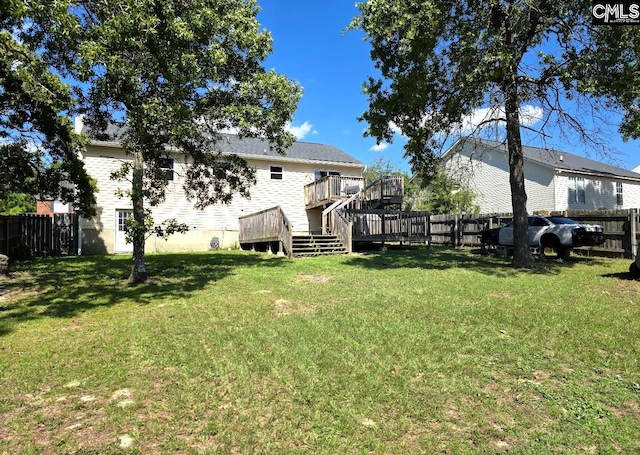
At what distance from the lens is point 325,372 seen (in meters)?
3.70

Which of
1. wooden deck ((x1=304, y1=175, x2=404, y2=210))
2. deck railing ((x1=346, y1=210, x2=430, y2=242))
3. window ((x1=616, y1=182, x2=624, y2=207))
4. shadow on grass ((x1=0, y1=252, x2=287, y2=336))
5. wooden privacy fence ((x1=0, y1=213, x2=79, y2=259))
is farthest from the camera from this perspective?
window ((x1=616, y1=182, x2=624, y2=207))

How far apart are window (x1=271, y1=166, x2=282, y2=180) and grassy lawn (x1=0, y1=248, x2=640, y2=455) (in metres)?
14.2

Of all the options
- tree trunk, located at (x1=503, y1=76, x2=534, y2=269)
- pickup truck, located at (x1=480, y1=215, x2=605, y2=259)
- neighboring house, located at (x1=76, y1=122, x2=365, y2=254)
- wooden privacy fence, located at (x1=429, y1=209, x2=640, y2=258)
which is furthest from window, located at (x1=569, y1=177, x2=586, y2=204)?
tree trunk, located at (x1=503, y1=76, x2=534, y2=269)

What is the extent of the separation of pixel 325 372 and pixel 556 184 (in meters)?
22.6

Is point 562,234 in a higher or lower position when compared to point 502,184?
lower

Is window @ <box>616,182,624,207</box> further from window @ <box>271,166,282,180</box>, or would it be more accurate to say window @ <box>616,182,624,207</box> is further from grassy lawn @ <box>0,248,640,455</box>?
grassy lawn @ <box>0,248,640,455</box>

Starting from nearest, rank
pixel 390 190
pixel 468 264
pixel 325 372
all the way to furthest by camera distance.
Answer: pixel 325 372 < pixel 468 264 < pixel 390 190

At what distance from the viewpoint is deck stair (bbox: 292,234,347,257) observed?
14.3 meters

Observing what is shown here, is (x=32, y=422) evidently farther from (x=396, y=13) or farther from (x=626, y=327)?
(x=396, y=13)

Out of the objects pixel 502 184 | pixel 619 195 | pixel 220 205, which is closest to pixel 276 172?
pixel 220 205

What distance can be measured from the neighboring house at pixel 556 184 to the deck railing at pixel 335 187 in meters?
5.46

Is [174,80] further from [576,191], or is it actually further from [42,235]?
[576,191]

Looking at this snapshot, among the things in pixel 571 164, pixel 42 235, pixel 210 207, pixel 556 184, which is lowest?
pixel 42 235

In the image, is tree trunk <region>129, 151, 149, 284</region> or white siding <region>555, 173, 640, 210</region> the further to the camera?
white siding <region>555, 173, 640, 210</region>
